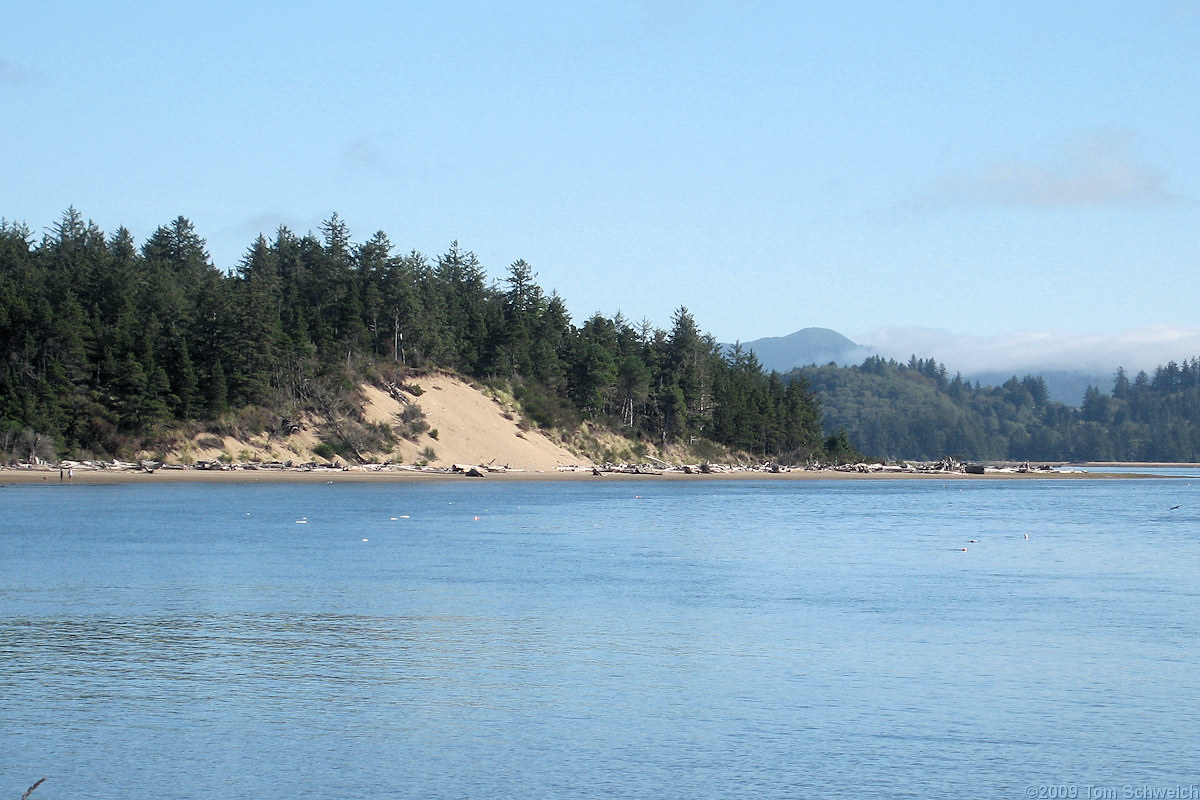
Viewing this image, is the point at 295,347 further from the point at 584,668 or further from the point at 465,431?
the point at 584,668

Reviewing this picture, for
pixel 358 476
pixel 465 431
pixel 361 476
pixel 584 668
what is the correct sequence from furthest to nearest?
pixel 465 431 → pixel 361 476 → pixel 358 476 → pixel 584 668

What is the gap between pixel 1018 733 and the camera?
1661cm

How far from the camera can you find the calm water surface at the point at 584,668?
1475cm

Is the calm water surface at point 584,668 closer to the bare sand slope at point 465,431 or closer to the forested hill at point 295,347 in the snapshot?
the forested hill at point 295,347

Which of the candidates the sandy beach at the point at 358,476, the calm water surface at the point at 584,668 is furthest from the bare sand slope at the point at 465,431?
the calm water surface at the point at 584,668

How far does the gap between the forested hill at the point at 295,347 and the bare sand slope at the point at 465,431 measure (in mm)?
3489

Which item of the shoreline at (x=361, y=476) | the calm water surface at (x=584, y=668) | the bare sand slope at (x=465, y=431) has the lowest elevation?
the calm water surface at (x=584, y=668)

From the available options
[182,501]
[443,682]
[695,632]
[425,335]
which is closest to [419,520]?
[182,501]

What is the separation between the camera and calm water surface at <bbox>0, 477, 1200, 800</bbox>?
14.8 meters

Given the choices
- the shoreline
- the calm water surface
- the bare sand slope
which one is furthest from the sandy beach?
the calm water surface

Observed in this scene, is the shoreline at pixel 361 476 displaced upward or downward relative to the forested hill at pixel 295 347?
downward

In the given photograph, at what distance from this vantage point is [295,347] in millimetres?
101750

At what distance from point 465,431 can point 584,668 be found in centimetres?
9246

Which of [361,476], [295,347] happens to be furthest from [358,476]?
[295,347]
